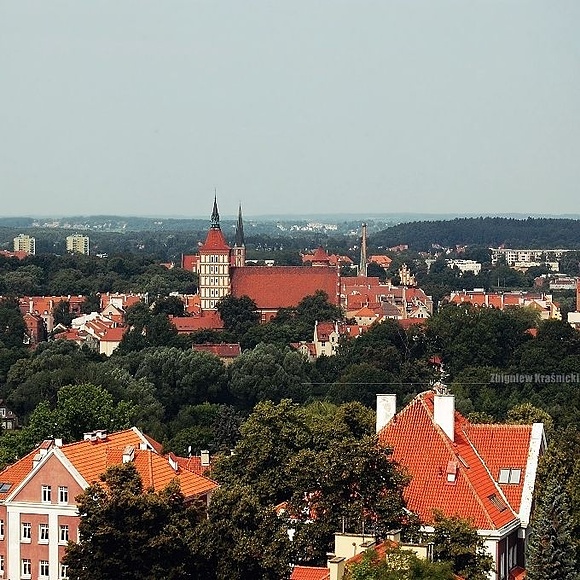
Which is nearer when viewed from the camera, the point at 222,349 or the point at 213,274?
the point at 222,349

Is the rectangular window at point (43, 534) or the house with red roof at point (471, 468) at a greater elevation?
the house with red roof at point (471, 468)

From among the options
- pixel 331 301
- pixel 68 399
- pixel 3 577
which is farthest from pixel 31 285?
pixel 3 577

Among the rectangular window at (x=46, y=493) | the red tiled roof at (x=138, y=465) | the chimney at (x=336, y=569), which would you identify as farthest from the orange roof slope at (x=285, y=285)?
the chimney at (x=336, y=569)

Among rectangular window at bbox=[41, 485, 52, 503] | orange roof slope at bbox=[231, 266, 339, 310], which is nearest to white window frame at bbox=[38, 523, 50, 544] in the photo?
rectangular window at bbox=[41, 485, 52, 503]

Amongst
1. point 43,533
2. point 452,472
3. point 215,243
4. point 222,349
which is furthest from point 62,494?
point 215,243

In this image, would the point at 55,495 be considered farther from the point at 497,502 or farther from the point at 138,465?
the point at 497,502

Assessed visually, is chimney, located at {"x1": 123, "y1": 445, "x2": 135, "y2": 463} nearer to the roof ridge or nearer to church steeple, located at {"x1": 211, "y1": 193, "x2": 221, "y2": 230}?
the roof ridge

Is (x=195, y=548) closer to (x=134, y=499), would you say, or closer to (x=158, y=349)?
(x=134, y=499)

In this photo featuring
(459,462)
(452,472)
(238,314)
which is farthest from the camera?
(238,314)

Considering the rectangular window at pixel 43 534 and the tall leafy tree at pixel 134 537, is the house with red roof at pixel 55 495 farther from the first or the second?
the tall leafy tree at pixel 134 537
